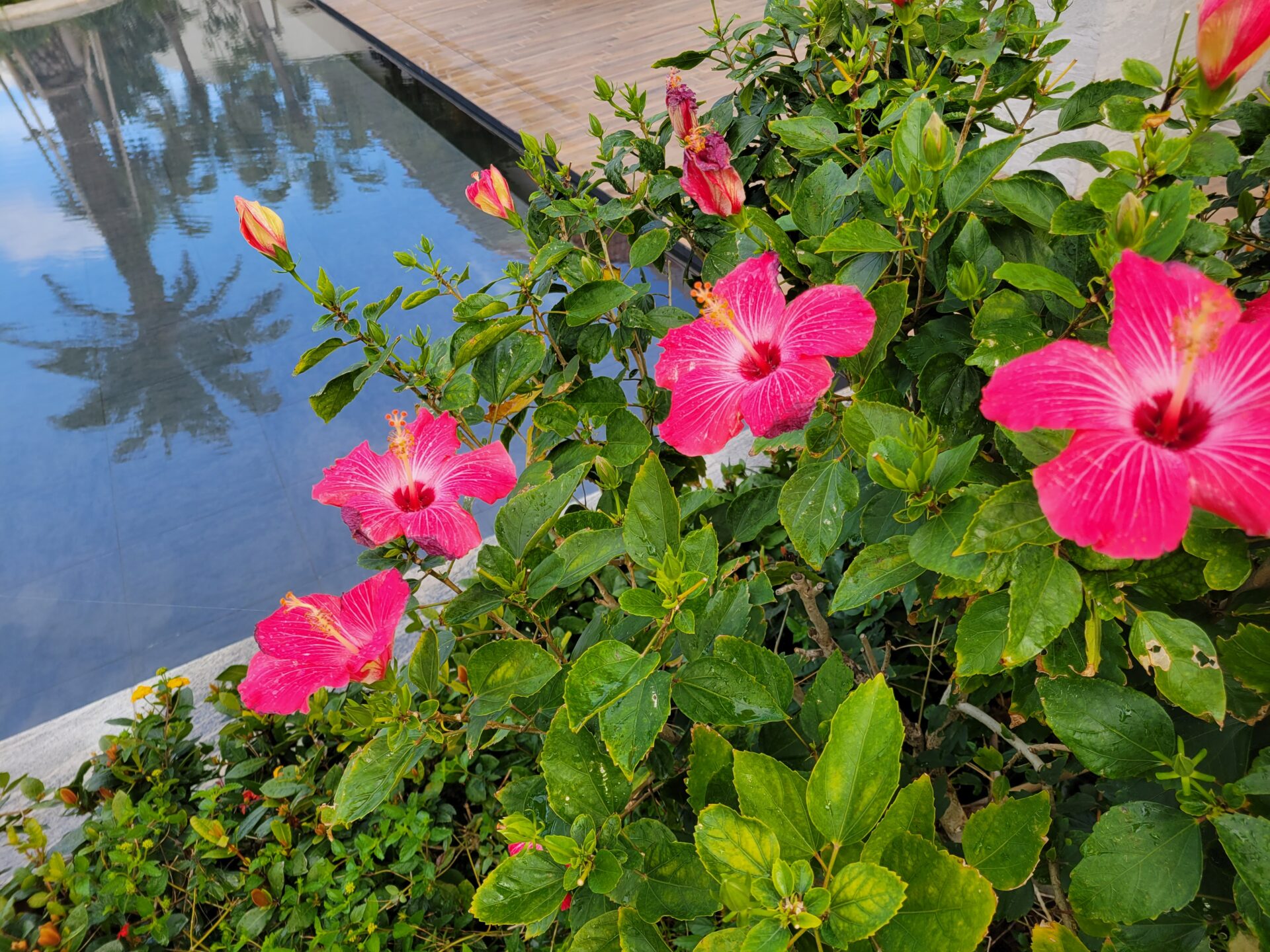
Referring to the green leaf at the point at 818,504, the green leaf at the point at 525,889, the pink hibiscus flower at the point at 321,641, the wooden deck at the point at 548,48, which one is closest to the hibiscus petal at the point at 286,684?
the pink hibiscus flower at the point at 321,641

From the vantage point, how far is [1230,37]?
0.57 metres

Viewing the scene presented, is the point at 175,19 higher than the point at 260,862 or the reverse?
higher

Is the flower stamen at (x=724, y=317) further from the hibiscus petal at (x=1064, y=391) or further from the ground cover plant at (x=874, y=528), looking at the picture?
the hibiscus petal at (x=1064, y=391)

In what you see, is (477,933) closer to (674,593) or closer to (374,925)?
(374,925)

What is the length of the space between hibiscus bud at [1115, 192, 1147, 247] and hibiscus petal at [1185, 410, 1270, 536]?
15 centimetres

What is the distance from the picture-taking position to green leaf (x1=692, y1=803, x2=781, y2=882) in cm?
57

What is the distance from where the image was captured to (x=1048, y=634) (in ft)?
1.75

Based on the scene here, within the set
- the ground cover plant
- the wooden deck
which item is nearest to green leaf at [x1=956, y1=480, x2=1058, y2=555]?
the ground cover plant

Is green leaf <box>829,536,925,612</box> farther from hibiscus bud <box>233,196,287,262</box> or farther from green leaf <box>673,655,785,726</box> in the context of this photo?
hibiscus bud <box>233,196,287,262</box>

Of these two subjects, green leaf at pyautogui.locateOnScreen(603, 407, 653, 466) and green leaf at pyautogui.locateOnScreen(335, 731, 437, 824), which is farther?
green leaf at pyautogui.locateOnScreen(603, 407, 653, 466)

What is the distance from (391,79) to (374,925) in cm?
617

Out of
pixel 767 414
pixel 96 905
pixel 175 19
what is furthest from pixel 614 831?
pixel 175 19

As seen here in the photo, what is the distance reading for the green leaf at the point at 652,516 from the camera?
0.72 meters

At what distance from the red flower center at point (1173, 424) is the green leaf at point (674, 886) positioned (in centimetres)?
48
